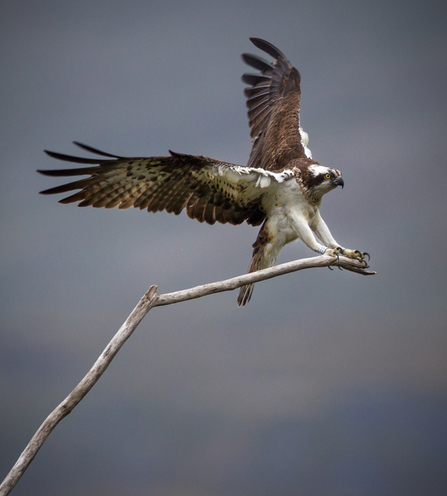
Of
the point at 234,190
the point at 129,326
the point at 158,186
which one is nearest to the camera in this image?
the point at 129,326

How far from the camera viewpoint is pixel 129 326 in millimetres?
4477

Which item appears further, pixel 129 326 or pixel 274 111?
pixel 274 111

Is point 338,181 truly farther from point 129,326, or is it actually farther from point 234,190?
point 129,326

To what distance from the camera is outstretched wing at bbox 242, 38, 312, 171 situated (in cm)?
562

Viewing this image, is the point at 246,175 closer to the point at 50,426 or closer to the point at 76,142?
the point at 76,142

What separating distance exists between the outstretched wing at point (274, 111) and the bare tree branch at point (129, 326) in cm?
120

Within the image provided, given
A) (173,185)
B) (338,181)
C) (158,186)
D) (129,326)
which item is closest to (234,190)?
(173,185)

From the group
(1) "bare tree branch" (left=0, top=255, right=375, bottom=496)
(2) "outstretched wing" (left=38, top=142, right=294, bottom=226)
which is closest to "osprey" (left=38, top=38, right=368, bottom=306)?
(2) "outstretched wing" (left=38, top=142, right=294, bottom=226)

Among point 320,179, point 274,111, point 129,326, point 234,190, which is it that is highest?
point 274,111

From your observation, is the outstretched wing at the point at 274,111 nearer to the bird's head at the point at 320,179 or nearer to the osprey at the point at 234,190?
the osprey at the point at 234,190

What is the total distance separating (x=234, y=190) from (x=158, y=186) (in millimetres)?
659

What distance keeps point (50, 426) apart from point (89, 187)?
1.85 meters

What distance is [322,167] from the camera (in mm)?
4910

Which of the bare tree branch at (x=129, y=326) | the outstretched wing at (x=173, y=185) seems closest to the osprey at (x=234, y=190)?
the outstretched wing at (x=173, y=185)
